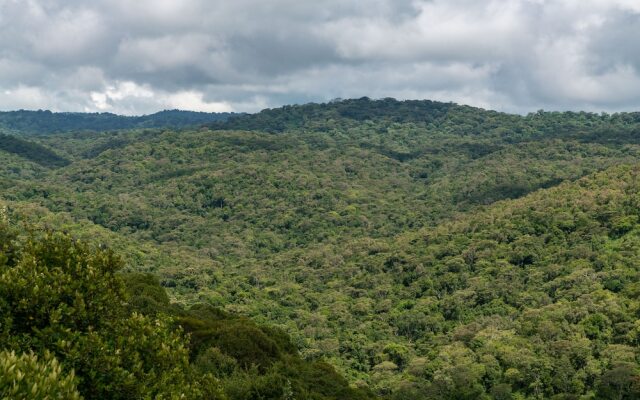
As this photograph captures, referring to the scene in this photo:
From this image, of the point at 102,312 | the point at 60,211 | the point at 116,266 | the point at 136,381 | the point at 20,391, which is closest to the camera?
the point at 20,391

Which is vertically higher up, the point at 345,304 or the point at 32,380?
the point at 32,380

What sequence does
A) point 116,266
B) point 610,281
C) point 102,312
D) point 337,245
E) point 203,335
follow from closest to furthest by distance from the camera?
point 102,312 → point 116,266 → point 203,335 → point 610,281 → point 337,245

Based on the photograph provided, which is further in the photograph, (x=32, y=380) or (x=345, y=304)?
(x=345, y=304)

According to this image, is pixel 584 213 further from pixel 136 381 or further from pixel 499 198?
pixel 136 381

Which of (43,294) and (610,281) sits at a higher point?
(43,294)

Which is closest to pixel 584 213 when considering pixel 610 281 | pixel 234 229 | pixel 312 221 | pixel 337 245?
pixel 610 281

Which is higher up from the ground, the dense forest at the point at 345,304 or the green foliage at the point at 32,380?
the green foliage at the point at 32,380

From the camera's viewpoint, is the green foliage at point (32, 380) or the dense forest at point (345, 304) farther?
the dense forest at point (345, 304)

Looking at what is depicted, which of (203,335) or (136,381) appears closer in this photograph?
(136,381)

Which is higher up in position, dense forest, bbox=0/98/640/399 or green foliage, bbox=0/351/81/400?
green foliage, bbox=0/351/81/400

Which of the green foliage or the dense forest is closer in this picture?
the green foliage

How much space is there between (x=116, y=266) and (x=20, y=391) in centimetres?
726

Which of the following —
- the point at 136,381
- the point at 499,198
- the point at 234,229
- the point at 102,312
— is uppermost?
the point at 102,312

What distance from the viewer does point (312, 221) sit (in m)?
188
